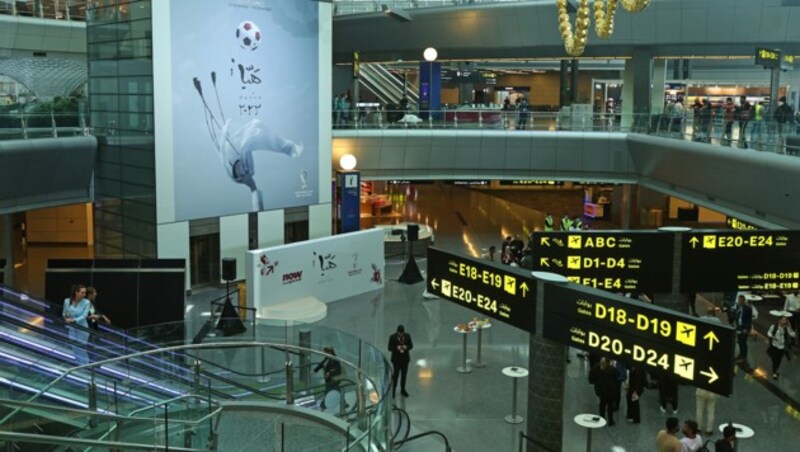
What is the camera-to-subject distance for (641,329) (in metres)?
9.38

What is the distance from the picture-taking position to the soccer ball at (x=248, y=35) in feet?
77.6

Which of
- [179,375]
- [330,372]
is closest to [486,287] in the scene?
[330,372]

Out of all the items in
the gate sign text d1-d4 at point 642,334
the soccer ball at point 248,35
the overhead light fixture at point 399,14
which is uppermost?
the overhead light fixture at point 399,14

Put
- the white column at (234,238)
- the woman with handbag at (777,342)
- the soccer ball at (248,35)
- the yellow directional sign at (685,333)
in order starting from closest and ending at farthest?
the yellow directional sign at (685,333) → the woman with handbag at (777,342) → the soccer ball at (248,35) → the white column at (234,238)

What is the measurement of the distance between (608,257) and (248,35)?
14271 mm

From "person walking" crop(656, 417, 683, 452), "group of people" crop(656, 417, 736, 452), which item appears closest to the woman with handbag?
"group of people" crop(656, 417, 736, 452)

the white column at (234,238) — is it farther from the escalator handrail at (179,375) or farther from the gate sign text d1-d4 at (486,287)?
the gate sign text d1-d4 at (486,287)

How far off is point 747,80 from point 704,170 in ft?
90.9

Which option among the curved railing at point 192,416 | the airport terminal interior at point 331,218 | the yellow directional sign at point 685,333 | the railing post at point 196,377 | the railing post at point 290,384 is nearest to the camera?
the curved railing at point 192,416

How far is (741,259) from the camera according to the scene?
13773 mm

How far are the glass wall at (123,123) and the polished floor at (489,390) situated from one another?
8.12ft

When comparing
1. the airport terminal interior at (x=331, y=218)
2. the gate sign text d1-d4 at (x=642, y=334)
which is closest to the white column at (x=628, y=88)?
the airport terminal interior at (x=331, y=218)

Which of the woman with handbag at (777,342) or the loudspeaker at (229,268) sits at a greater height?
the loudspeaker at (229,268)

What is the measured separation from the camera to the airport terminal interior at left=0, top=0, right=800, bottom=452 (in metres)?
11.5
